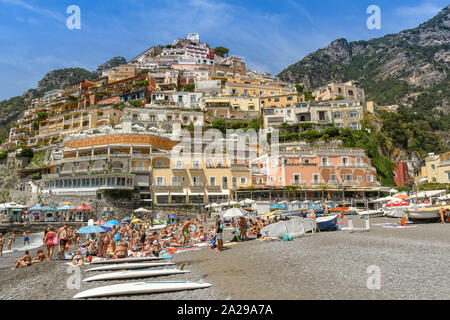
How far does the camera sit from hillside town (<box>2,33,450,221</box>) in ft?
127

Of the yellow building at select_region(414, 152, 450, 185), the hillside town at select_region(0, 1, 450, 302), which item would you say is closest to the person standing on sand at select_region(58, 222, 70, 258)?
the hillside town at select_region(0, 1, 450, 302)

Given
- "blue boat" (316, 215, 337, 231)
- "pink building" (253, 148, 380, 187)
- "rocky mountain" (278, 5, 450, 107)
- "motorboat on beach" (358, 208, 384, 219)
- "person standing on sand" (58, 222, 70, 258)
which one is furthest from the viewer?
"rocky mountain" (278, 5, 450, 107)

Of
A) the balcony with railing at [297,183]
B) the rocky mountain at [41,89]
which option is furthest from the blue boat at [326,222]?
the rocky mountain at [41,89]

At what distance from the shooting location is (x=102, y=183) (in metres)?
38.2

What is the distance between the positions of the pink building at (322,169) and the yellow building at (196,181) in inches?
176

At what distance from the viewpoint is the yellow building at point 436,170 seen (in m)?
42.0

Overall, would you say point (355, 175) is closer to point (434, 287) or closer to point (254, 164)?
point (254, 164)

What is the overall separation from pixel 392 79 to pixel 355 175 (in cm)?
9621

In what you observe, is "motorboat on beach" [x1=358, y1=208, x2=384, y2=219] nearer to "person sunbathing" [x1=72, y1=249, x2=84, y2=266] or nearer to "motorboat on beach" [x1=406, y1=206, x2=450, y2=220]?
"motorboat on beach" [x1=406, y1=206, x2=450, y2=220]

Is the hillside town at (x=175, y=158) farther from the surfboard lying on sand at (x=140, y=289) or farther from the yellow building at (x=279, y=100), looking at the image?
the surfboard lying on sand at (x=140, y=289)

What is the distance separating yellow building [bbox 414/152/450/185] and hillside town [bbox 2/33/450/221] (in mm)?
155

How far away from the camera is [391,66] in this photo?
130 meters

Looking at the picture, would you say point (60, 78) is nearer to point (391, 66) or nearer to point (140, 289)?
point (391, 66)
